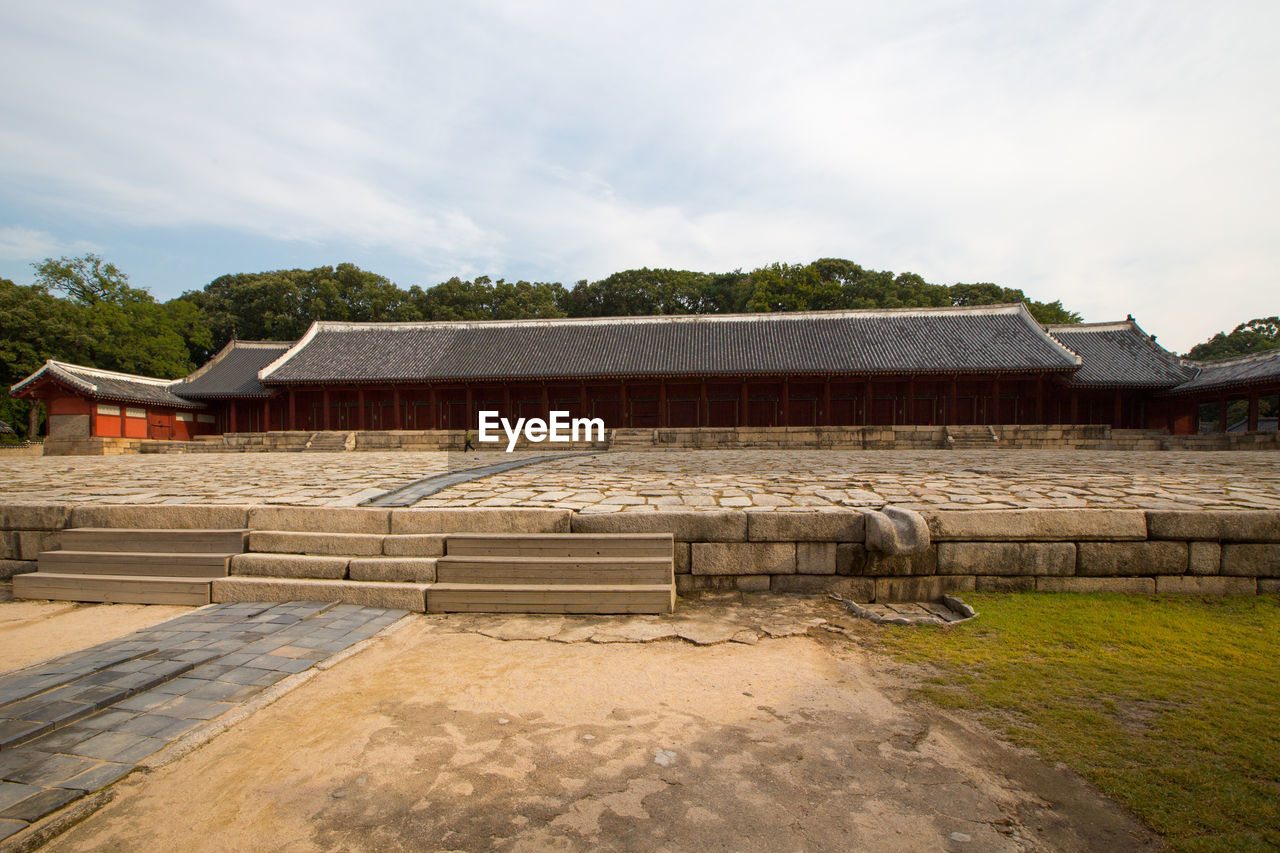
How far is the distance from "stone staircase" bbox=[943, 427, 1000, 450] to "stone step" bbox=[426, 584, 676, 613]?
1870cm

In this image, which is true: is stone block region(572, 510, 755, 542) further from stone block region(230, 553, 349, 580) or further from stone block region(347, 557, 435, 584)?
stone block region(230, 553, 349, 580)

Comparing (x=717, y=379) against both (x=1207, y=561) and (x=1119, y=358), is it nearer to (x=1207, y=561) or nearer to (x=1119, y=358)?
(x=1119, y=358)

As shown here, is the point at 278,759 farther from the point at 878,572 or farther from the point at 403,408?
the point at 403,408

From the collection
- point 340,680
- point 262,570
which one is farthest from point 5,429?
point 340,680

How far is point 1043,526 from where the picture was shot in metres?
4.90

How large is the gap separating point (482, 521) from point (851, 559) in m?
3.21

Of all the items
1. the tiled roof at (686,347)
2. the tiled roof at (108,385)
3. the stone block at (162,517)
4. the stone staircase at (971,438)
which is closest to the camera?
the stone block at (162,517)

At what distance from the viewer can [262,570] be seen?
5.16 metres

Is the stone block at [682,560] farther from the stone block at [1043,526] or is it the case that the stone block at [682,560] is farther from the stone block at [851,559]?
the stone block at [1043,526]

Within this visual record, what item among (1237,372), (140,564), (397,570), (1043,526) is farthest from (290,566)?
(1237,372)

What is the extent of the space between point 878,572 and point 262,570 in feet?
17.1

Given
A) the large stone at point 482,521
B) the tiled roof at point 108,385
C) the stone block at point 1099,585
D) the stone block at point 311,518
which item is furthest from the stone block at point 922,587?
the tiled roof at point 108,385

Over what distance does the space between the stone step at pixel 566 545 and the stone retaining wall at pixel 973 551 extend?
10.5 inches

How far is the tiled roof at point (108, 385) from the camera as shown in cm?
2523
